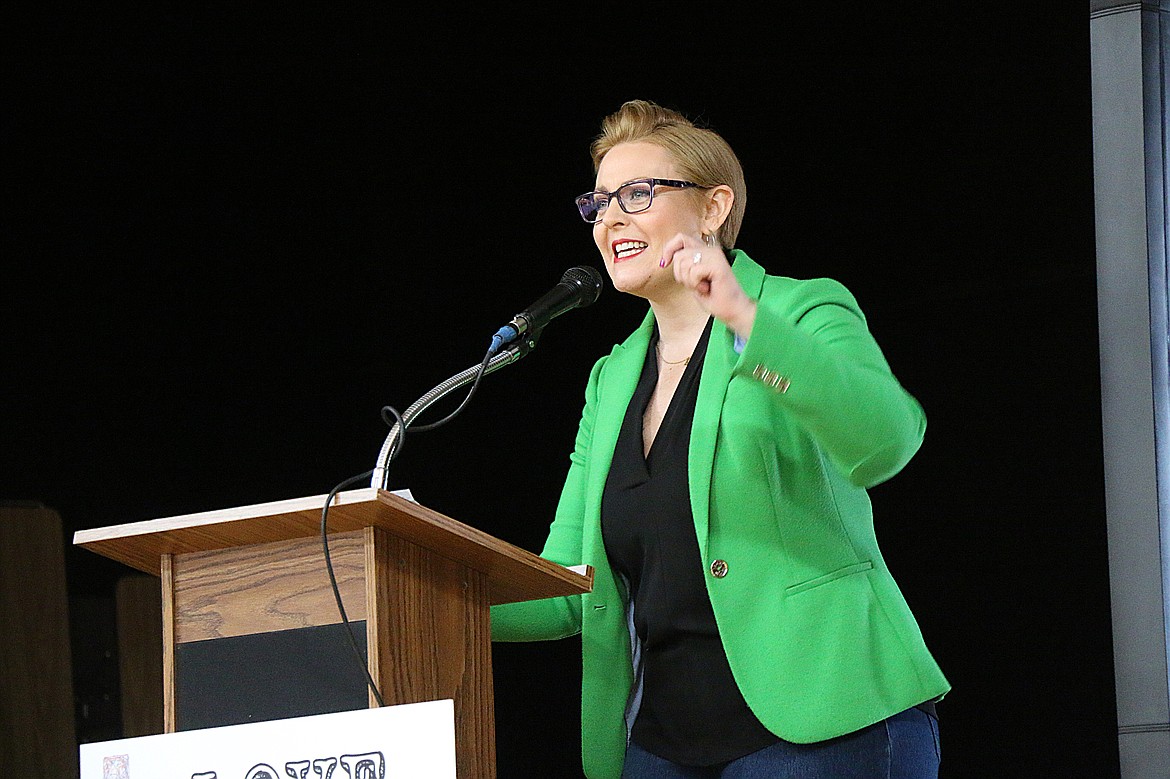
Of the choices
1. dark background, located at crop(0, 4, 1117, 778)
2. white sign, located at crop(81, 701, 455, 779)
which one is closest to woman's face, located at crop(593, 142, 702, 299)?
white sign, located at crop(81, 701, 455, 779)

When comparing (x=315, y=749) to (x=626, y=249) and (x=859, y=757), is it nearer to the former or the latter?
(x=859, y=757)

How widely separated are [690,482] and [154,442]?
6.56ft

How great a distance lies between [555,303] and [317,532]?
1.67 ft

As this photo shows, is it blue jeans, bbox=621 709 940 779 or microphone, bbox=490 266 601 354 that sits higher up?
microphone, bbox=490 266 601 354

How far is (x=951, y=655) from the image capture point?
10.1 feet

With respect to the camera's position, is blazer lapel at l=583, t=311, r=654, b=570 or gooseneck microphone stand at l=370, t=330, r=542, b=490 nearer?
gooseneck microphone stand at l=370, t=330, r=542, b=490

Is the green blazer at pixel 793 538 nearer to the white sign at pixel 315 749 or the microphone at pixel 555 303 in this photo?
the microphone at pixel 555 303

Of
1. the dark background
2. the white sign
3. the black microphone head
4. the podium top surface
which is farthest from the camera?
the dark background

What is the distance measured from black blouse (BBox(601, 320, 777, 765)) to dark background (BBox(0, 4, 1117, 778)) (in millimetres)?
1366

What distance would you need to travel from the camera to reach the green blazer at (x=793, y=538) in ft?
5.18

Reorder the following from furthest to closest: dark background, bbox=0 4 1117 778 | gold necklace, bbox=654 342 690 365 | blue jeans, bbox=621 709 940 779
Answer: dark background, bbox=0 4 1117 778, gold necklace, bbox=654 342 690 365, blue jeans, bbox=621 709 940 779

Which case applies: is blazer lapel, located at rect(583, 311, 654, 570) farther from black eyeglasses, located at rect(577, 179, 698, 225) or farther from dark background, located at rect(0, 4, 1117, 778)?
dark background, located at rect(0, 4, 1117, 778)

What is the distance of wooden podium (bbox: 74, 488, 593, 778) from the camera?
4.69 ft

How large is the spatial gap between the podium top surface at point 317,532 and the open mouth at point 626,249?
1.75ft
